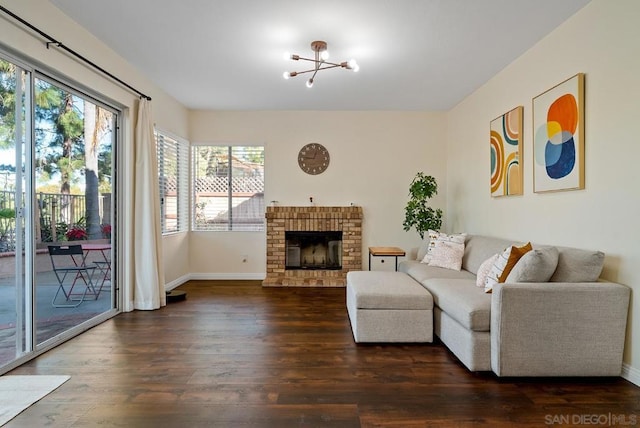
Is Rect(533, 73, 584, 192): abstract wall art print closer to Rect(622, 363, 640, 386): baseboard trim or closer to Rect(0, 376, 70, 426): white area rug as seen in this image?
Rect(622, 363, 640, 386): baseboard trim

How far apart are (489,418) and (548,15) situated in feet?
9.92

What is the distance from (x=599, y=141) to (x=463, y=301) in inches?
61.1

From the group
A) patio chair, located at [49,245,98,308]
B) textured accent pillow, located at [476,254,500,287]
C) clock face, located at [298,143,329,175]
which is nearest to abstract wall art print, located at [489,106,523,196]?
textured accent pillow, located at [476,254,500,287]

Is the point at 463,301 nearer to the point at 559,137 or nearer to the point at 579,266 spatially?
the point at 579,266

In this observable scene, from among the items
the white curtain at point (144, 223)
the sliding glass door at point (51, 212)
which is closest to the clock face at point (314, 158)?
the white curtain at point (144, 223)

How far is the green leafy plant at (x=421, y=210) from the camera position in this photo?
16.5 feet

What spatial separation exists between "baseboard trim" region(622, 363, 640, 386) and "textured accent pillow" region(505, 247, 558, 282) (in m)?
0.73

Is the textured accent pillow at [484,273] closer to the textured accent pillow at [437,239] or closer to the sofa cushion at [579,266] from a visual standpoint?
the sofa cushion at [579,266]

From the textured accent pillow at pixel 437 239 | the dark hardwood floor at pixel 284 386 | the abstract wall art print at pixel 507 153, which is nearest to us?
the dark hardwood floor at pixel 284 386

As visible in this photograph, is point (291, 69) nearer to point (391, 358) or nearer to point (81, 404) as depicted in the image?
point (391, 358)

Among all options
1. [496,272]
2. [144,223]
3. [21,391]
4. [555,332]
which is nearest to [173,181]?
[144,223]

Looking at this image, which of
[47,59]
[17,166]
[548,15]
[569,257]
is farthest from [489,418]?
[47,59]

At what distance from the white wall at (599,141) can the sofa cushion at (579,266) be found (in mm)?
139

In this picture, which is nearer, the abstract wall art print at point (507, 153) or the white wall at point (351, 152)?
the abstract wall art print at point (507, 153)
